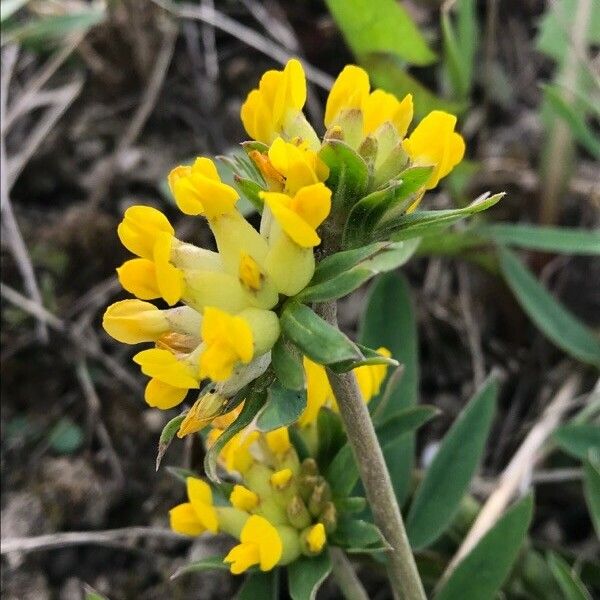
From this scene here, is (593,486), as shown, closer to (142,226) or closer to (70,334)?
(142,226)

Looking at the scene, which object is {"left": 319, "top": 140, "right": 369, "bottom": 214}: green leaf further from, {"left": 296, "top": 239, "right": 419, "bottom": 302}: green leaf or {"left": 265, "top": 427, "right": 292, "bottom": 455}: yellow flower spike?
{"left": 265, "top": 427, "right": 292, "bottom": 455}: yellow flower spike

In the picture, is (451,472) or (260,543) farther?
(451,472)

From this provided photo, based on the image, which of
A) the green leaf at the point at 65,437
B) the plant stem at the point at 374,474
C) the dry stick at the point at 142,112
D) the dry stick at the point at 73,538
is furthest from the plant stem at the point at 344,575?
the dry stick at the point at 142,112

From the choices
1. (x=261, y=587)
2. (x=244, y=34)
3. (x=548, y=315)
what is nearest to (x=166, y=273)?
Answer: (x=261, y=587)

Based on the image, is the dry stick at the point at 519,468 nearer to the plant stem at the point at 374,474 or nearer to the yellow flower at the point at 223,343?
the plant stem at the point at 374,474

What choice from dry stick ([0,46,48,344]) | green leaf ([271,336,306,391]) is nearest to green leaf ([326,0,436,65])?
dry stick ([0,46,48,344])
